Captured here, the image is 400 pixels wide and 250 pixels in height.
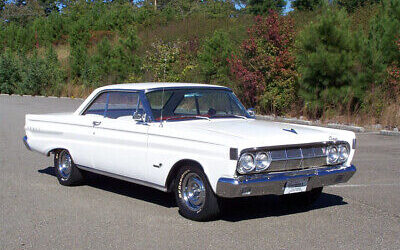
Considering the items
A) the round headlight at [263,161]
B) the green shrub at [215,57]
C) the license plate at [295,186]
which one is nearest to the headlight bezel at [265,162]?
the round headlight at [263,161]

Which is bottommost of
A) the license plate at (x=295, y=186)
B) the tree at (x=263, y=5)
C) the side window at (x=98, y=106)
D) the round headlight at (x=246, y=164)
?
the license plate at (x=295, y=186)

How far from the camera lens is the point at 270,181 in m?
6.53

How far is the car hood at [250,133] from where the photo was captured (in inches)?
256

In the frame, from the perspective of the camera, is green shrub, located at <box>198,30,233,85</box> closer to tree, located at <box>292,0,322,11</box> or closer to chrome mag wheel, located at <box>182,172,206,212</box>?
chrome mag wheel, located at <box>182,172,206,212</box>

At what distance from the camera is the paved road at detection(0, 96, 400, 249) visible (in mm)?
6051

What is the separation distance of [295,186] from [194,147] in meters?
1.24

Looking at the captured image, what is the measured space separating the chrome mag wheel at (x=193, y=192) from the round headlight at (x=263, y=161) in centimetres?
69

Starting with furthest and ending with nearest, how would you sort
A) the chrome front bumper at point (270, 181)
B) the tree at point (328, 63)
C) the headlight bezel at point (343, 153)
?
the tree at point (328, 63), the headlight bezel at point (343, 153), the chrome front bumper at point (270, 181)

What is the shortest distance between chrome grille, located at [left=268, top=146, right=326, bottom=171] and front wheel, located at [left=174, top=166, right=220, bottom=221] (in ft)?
2.46

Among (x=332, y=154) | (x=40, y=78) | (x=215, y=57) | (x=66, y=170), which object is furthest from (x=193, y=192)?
(x=40, y=78)

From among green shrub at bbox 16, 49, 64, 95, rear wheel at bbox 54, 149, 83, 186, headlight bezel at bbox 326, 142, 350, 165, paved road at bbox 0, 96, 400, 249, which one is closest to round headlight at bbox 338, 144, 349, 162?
headlight bezel at bbox 326, 142, 350, 165

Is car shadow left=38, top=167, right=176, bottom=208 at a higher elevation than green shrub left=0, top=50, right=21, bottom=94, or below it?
below

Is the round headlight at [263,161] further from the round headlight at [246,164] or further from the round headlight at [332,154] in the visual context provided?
the round headlight at [332,154]

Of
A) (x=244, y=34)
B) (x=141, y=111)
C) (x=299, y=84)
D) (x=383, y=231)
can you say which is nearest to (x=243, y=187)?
(x=383, y=231)
